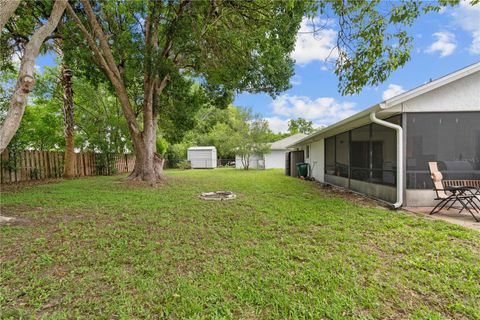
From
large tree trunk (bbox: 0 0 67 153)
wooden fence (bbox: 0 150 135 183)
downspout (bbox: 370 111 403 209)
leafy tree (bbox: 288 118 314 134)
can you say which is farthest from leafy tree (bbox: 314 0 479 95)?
leafy tree (bbox: 288 118 314 134)

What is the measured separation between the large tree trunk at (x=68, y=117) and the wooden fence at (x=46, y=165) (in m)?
0.66

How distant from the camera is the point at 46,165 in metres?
11.6

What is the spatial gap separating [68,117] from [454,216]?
49.2ft

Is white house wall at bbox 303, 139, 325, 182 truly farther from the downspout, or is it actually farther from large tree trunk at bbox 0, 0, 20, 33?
large tree trunk at bbox 0, 0, 20, 33

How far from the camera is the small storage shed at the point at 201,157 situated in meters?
26.9

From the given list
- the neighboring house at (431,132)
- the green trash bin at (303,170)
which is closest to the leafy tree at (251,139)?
the green trash bin at (303,170)

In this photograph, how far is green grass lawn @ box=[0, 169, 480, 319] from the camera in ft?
6.90

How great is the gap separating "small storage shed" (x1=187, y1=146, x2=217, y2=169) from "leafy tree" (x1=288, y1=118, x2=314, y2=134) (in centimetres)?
1935

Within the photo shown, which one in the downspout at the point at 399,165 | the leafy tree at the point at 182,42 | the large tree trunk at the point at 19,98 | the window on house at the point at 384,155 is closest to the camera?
the large tree trunk at the point at 19,98

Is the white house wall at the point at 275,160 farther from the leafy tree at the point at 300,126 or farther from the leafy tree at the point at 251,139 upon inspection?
the leafy tree at the point at 300,126

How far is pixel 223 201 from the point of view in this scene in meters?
6.67

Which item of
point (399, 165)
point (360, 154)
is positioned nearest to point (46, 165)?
point (360, 154)

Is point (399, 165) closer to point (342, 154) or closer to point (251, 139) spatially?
point (342, 154)

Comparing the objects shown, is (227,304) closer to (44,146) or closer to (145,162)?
(145,162)
